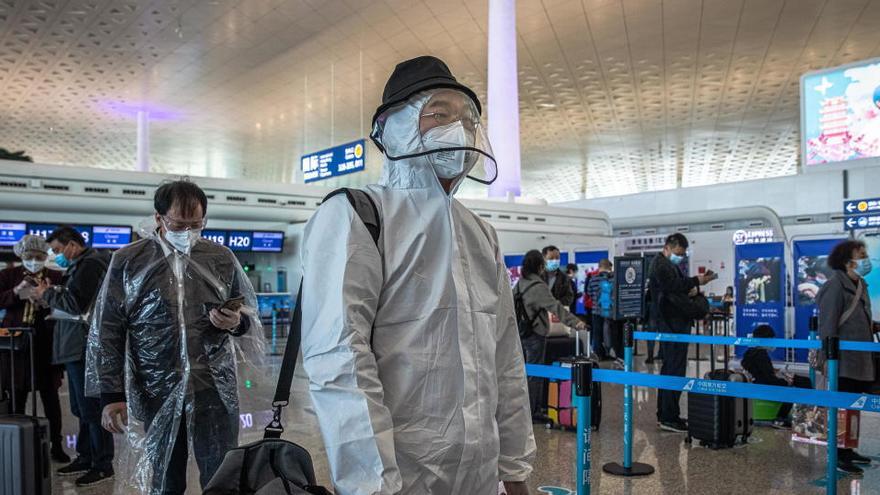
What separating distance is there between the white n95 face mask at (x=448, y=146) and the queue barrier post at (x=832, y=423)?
101 inches

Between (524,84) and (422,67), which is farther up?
(524,84)

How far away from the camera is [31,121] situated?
17.3 m

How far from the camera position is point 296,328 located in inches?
58.8

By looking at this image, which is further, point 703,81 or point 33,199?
point 703,81

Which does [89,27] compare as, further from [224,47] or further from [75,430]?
[75,430]

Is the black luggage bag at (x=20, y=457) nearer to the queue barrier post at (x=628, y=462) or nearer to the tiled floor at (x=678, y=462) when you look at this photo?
the tiled floor at (x=678, y=462)

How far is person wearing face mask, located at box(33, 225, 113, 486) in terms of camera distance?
4000mm

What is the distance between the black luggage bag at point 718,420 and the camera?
503 cm

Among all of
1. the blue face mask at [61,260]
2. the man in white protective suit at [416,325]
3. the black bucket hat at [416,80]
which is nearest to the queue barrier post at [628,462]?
the man in white protective suit at [416,325]

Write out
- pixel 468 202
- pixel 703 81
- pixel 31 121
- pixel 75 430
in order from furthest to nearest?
pixel 31 121, pixel 468 202, pixel 703 81, pixel 75 430

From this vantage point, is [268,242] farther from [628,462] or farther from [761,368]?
[628,462]

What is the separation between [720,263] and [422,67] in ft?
67.3

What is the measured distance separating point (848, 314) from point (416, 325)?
467cm

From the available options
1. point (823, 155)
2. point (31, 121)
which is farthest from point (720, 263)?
point (31, 121)
